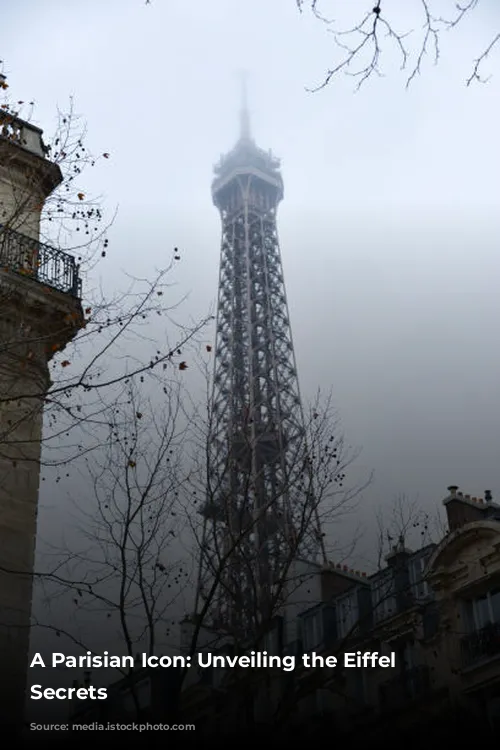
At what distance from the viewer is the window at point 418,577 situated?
2356 centimetres

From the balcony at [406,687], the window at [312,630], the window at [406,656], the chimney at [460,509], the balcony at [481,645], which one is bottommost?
the balcony at [406,687]

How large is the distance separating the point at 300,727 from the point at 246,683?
677cm

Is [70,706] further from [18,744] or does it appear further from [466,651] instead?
[18,744]

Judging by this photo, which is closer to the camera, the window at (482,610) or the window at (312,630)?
the window at (482,610)

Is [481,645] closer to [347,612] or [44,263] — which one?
[347,612]

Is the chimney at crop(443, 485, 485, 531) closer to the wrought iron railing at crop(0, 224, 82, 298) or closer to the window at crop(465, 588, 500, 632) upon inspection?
the window at crop(465, 588, 500, 632)

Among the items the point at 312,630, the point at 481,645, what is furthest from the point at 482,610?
the point at 312,630

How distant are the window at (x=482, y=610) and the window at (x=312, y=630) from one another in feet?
16.7

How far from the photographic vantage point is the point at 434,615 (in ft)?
73.4

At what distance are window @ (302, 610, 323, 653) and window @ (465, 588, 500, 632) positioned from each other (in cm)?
510

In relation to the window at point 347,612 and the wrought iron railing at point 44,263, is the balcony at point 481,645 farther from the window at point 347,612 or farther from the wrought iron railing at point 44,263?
the wrought iron railing at point 44,263

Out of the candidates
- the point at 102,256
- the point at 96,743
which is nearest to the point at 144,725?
the point at 96,743

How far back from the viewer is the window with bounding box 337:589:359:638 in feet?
81.3

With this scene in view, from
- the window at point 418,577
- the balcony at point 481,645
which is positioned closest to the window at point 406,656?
the window at point 418,577
